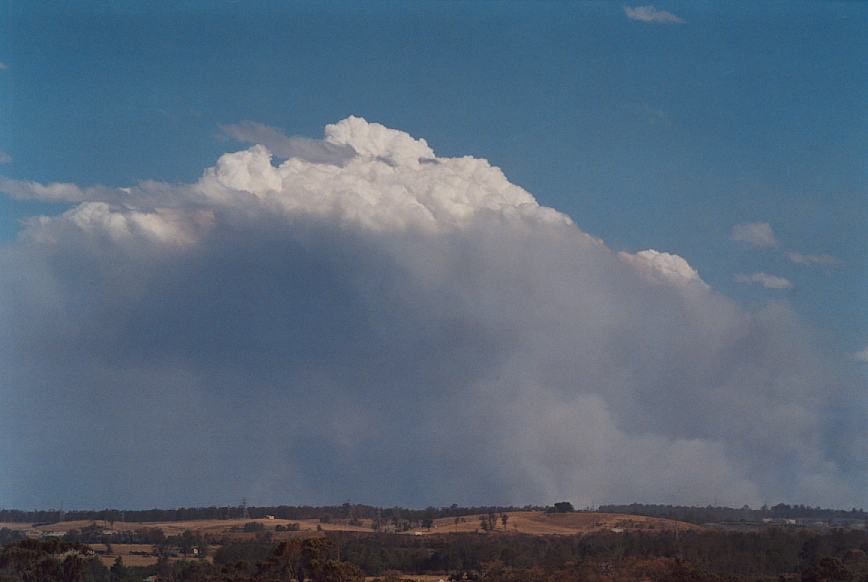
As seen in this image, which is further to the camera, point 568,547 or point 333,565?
point 568,547

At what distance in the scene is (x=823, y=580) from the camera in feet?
362

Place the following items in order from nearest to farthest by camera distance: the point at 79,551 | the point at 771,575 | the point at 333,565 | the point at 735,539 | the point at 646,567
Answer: the point at 333,565 < the point at 79,551 < the point at 646,567 < the point at 771,575 < the point at 735,539

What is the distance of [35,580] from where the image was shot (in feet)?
377

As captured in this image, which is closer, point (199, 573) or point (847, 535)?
point (199, 573)

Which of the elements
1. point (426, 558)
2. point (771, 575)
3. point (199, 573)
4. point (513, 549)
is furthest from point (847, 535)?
point (199, 573)

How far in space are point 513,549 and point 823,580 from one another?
78245 millimetres

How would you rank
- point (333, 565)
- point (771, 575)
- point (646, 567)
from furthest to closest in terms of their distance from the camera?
point (771, 575)
point (646, 567)
point (333, 565)

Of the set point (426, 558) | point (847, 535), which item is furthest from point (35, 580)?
point (847, 535)

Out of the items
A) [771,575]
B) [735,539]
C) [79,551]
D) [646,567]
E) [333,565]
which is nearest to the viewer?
[333,565]

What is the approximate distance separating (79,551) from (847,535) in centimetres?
11841

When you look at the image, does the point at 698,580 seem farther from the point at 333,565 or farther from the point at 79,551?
the point at 79,551

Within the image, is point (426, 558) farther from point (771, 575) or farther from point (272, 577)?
point (272, 577)

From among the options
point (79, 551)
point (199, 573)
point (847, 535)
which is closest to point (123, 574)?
point (199, 573)

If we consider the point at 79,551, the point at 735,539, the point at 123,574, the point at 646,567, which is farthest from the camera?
the point at 735,539
